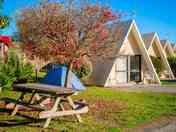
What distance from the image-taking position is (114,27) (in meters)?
17.6

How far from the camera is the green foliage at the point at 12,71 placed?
1725 cm

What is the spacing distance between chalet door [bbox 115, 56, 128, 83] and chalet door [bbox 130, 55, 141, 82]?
2.10ft

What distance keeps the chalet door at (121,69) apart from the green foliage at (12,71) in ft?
23.1

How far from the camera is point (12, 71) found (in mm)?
18281

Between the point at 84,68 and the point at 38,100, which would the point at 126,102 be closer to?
the point at 38,100

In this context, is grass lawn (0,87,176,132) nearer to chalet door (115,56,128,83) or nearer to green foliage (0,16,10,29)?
green foliage (0,16,10,29)

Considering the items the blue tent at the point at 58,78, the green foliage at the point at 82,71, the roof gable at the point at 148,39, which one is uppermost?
the roof gable at the point at 148,39

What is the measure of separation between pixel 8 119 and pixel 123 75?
56.4 ft

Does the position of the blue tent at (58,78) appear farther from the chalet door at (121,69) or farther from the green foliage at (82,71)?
the chalet door at (121,69)

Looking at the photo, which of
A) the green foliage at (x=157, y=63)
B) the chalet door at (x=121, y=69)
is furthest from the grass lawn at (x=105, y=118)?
the green foliage at (x=157, y=63)

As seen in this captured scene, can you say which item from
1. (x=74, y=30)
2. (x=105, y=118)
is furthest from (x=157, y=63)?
(x=105, y=118)

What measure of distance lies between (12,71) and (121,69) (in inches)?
396

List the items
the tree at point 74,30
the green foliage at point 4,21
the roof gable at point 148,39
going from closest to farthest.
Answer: the green foliage at point 4,21 < the tree at point 74,30 < the roof gable at point 148,39

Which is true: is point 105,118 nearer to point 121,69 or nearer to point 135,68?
point 121,69
